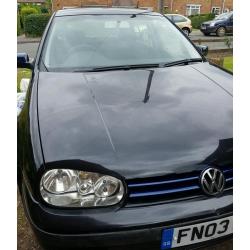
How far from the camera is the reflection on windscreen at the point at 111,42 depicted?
120 inches

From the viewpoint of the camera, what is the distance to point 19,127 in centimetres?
246

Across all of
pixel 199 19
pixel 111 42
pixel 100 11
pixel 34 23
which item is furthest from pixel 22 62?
pixel 199 19

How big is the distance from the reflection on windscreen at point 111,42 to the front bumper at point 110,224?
1.46m

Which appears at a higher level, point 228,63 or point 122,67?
point 122,67

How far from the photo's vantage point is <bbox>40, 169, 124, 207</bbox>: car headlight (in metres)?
1.83

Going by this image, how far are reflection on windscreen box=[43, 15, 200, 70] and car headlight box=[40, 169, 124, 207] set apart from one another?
4.32 feet

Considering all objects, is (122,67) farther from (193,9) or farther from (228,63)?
(193,9)

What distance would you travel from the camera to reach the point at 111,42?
128 inches

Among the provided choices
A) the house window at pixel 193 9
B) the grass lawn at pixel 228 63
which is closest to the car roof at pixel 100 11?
the grass lawn at pixel 228 63

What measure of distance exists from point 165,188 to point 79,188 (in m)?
0.43

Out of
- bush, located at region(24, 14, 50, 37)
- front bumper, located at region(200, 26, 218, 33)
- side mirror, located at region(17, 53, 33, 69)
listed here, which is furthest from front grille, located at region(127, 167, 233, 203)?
bush, located at region(24, 14, 50, 37)

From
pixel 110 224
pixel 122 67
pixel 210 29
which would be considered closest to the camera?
pixel 110 224

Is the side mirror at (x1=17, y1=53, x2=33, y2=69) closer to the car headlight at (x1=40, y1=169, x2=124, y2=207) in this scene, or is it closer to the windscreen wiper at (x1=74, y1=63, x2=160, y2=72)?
the windscreen wiper at (x1=74, y1=63, x2=160, y2=72)
